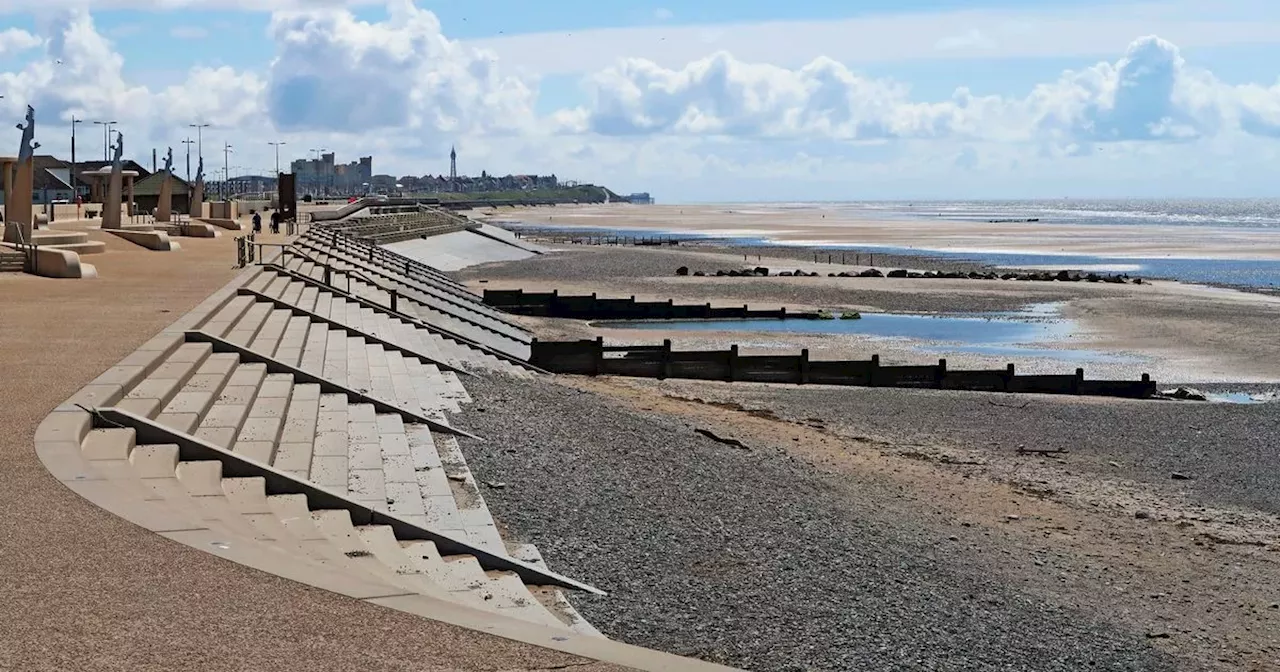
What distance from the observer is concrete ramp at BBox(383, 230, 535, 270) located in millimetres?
63472

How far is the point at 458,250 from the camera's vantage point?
7225 cm

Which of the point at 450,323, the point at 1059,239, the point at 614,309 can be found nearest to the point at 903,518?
the point at 450,323

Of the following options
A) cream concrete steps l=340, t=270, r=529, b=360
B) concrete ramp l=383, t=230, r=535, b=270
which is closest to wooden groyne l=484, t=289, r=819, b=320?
cream concrete steps l=340, t=270, r=529, b=360

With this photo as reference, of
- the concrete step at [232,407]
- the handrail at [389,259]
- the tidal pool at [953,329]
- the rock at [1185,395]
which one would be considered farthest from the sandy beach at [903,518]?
the handrail at [389,259]

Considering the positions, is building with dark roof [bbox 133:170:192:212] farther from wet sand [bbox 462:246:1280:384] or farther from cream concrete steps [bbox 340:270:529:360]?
cream concrete steps [bbox 340:270:529:360]

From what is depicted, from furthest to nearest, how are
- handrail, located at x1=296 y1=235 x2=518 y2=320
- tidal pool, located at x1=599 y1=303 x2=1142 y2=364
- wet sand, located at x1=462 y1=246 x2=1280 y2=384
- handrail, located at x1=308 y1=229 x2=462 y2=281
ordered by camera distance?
handrail, located at x1=308 y1=229 x2=462 y2=281 → handrail, located at x1=296 y1=235 x2=518 y2=320 → tidal pool, located at x1=599 y1=303 x2=1142 y2=364 → wet sand, located at x1=462 y1=246 x2=1280 y2=384

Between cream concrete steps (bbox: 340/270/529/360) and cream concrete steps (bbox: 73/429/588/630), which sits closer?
cream concrete steps (bbox: 73/429/588/630)

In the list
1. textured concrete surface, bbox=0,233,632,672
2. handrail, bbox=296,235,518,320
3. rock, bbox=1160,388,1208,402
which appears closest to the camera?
textured concrete surface, bbox=0,233,632,672

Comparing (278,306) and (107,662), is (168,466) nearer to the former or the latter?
(107,662)

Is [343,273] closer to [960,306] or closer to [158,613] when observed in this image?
[960,306]

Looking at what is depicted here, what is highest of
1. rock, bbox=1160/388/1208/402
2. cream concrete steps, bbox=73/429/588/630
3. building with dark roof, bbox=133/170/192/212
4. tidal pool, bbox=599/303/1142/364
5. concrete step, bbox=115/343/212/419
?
building with dark roof, bbox=133/170/192/212

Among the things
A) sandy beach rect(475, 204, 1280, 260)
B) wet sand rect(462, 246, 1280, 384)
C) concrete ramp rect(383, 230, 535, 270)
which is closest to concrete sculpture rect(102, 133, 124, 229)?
wet sand rect(462, 246, 1280, 384)

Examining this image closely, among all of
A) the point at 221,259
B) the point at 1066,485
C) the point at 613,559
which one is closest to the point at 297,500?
the point at 613,559

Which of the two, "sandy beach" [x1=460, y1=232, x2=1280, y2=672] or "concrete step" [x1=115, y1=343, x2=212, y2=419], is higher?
"concrete step" [x1=115, y1=343, x2=212, y2=419]
